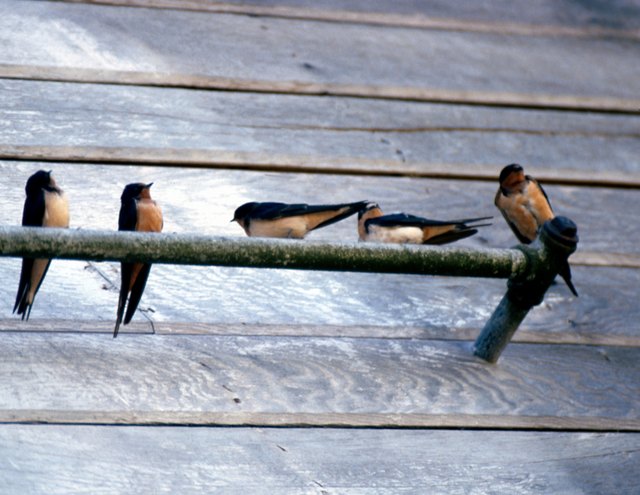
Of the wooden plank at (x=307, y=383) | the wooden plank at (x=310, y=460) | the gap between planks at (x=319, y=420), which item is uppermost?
the wooden plank at (x=307, y=383)

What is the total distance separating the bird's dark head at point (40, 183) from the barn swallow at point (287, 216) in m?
0.38

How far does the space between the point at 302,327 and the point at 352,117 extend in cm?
77

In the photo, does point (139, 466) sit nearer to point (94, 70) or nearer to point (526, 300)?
point (526, 300)

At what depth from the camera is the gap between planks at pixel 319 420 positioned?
1768 millimetres

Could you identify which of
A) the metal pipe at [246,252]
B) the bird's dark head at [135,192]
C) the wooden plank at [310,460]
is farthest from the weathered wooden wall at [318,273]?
the metal pipe at [246,252]

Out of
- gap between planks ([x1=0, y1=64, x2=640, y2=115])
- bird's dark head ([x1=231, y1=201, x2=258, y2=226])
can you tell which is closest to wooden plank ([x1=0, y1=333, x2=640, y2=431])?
bird's dark head ([x1=231, y1=201, x2=258, y2=226])

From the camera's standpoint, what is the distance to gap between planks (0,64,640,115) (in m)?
2.58

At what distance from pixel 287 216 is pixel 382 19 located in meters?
1.09

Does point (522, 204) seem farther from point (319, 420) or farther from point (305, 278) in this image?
point (319, 420)

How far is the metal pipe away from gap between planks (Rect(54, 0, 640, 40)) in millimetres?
1383

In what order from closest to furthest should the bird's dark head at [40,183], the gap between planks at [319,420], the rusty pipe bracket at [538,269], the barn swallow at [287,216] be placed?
the gap between planks at [319,420]
the rusty pipe bracket at [538,269]
the bird's dark head at [40,183]
the barn swallow at [287,216]

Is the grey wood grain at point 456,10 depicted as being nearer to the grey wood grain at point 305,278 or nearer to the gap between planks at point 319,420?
the grey wood grain at point 305,278

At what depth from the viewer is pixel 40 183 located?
2.07 meters

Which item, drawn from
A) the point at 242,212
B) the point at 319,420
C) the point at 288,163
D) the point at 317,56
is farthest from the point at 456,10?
the point at 319,420
